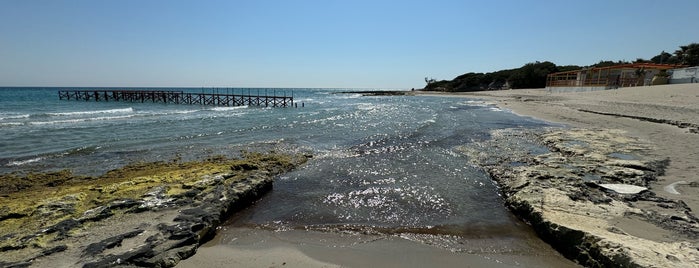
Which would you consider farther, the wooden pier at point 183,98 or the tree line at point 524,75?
the tree line at point 524,75

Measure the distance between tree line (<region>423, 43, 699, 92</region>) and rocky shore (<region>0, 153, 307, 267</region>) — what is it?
65.4 metres

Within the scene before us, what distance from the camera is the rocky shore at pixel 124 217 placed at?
4531 millimetres

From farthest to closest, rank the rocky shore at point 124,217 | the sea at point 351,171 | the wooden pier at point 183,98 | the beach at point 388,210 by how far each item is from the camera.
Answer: the wooden pier at point 183,98 < the sea at point 351,171 < the beach at point 388,210 < the rocky shore at point 124,217

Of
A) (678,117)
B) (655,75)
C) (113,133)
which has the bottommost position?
(113,133)

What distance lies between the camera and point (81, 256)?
14.6 feet

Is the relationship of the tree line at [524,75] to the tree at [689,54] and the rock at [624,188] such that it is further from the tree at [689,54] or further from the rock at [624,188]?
the rock at [624,188]

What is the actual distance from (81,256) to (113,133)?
17344 mm

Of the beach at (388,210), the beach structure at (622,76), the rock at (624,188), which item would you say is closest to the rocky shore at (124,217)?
the beach at (388,210)

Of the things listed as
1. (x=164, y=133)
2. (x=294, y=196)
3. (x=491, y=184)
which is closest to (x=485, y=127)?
(x=491, y=184)

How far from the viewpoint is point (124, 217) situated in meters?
5.68

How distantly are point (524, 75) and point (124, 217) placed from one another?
7705 centimetres

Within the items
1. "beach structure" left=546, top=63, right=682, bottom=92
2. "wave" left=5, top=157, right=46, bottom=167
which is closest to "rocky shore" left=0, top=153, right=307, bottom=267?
"wave" left=5, top=157, right=46, bottom=167

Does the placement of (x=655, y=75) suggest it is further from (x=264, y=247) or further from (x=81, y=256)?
(x=81, y=256)

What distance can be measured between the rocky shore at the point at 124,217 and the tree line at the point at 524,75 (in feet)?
214
